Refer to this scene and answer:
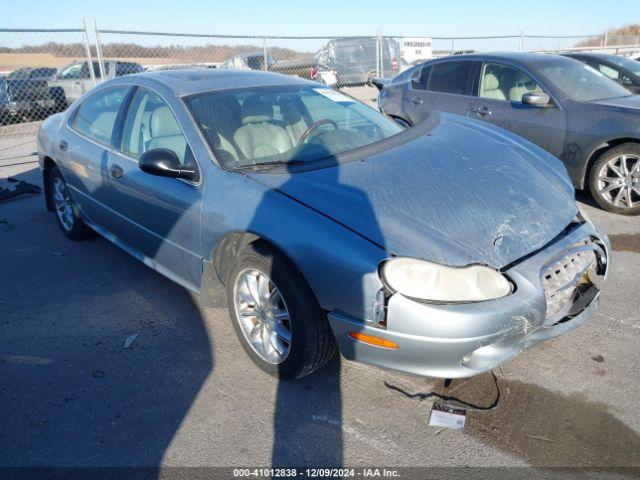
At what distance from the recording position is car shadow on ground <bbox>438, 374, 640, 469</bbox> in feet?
7.47

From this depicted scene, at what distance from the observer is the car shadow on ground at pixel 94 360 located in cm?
250

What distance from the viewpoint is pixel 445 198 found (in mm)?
2684

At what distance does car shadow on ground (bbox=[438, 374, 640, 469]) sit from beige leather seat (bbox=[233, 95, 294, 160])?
174cm

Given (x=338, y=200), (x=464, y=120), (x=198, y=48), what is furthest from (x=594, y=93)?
(x=198, y=48)

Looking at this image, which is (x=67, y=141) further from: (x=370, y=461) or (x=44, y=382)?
(x=370, y=461)

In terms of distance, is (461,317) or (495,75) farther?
(495,75)

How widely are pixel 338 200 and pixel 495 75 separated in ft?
15.0

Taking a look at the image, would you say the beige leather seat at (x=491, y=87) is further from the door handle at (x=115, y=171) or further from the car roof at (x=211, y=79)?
the door handle at (x=115, y=171)

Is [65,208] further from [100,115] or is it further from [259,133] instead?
[259,133]

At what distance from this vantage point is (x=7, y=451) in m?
2.46

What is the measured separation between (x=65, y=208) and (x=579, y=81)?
220 inches

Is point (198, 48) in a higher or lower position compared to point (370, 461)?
higher

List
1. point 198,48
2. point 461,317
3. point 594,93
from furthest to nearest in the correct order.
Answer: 1. point 198,48
2. point 594,93
3. point 461,317

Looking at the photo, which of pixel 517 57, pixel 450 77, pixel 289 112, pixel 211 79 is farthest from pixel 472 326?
pixel 450 77
